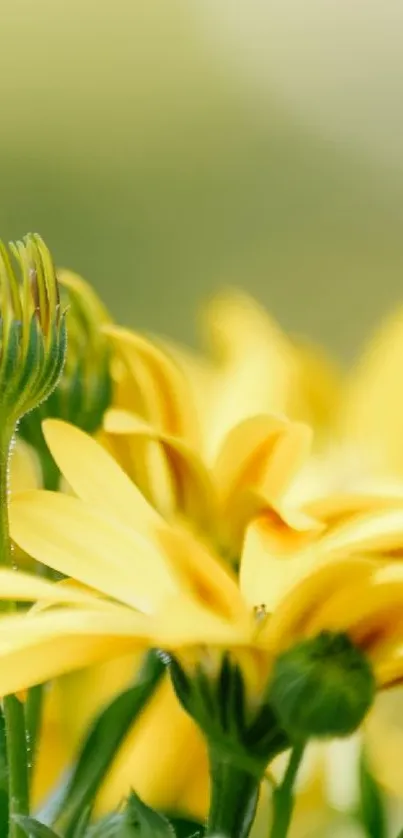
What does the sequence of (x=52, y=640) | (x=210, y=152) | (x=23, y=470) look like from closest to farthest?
1. (x=52, y=640)
2. (x=23, y=470)
3. (x=210, y=152)

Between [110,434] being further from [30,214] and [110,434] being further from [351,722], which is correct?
[30,214]

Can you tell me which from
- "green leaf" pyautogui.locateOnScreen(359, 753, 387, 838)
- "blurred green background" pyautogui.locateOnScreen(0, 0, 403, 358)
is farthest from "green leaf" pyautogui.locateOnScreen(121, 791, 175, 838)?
"blurred green background" pyautogui.locateOnScreen(0, 0, 403, 358)

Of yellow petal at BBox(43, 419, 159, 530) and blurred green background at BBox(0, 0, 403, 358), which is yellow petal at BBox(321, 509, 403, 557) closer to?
yellow petal at BBox(43, 419, 159, 530)

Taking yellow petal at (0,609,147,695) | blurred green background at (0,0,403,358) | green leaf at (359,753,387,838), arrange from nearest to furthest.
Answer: yellow petal at (0,609,147,695)
green leaf at (359,753,387,838)
blurred green background at (0,0,403,358)

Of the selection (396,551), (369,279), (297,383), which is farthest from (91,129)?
(396,551)

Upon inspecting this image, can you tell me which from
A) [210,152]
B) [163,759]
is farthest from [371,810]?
[210,152]

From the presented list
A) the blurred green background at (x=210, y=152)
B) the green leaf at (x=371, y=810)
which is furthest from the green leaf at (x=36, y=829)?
the blurred green background at (x=210, y=152)

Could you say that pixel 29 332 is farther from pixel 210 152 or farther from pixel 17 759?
pixel 210 152
